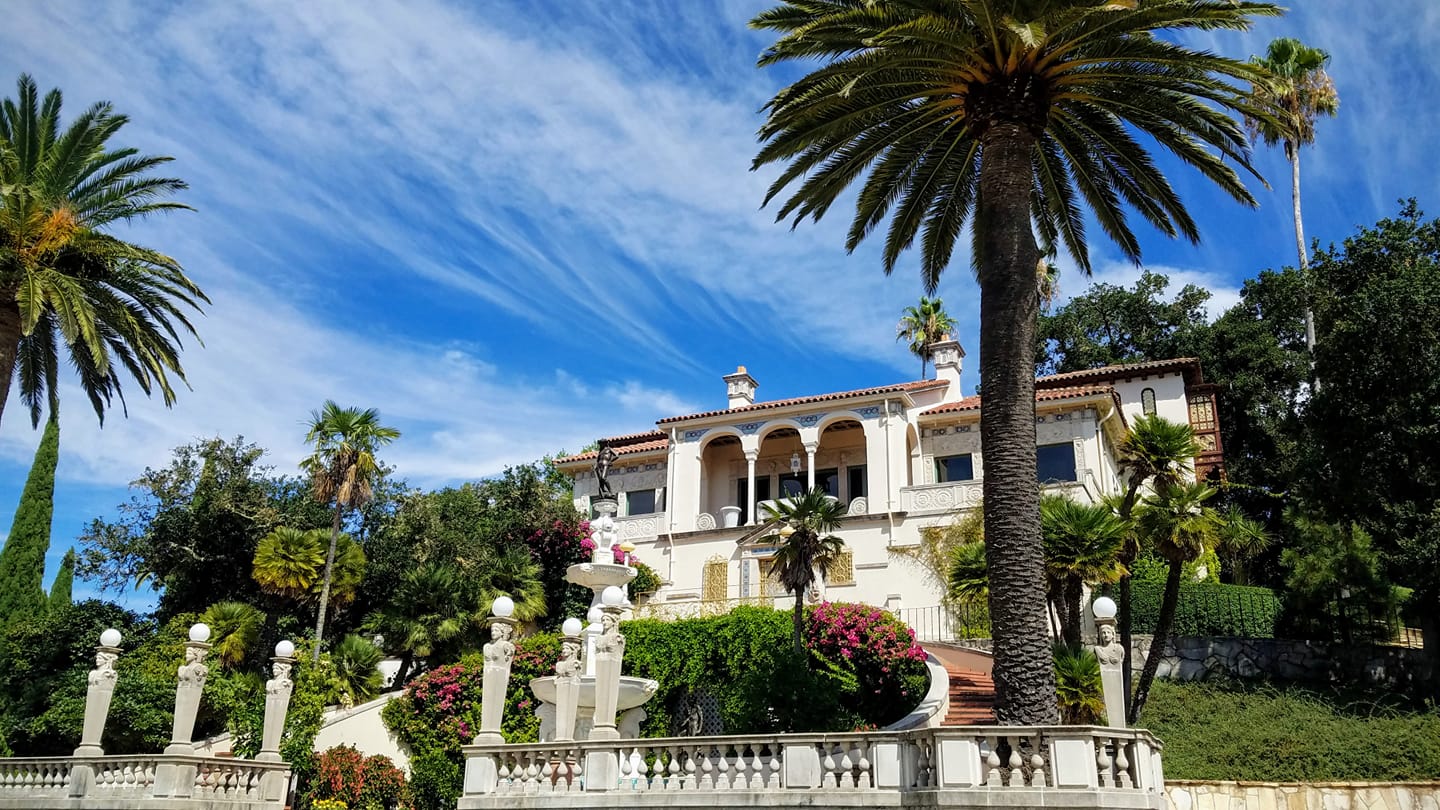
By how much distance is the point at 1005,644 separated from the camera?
13461 millimetres

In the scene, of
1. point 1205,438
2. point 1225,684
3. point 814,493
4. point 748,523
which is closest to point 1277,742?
point 1225,684

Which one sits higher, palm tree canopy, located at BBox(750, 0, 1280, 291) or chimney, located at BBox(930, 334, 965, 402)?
chimney, located at BBox(930, 334, 965, 402)

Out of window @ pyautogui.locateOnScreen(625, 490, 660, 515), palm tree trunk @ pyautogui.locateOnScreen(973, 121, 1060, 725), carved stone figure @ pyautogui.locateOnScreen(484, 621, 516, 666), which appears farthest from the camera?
window @ pyautogui.locateOnScreen(625, 490, 660, 515)

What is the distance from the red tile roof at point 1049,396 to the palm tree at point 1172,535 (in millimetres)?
11100

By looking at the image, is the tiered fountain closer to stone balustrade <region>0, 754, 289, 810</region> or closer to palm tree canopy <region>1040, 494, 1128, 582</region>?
stone balustrade <region>0, 754, 289, 810</region>

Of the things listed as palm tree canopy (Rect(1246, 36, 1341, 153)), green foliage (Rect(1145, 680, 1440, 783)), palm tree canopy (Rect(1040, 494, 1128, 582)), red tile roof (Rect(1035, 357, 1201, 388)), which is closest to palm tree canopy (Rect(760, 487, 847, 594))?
palm tree canopy (Rect(1040, 494, 1128, 582))

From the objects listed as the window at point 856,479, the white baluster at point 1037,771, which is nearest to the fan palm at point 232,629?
the window at point 856,479

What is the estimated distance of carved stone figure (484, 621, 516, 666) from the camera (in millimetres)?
16125

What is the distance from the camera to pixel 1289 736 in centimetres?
2077

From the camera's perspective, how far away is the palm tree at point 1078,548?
21.8 meters

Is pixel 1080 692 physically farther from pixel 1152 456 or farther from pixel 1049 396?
pixel 1049 396

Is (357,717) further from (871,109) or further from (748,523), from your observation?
(871,109)

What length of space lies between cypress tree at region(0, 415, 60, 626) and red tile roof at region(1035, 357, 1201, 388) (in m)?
34.6

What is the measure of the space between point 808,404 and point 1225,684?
17.0m
